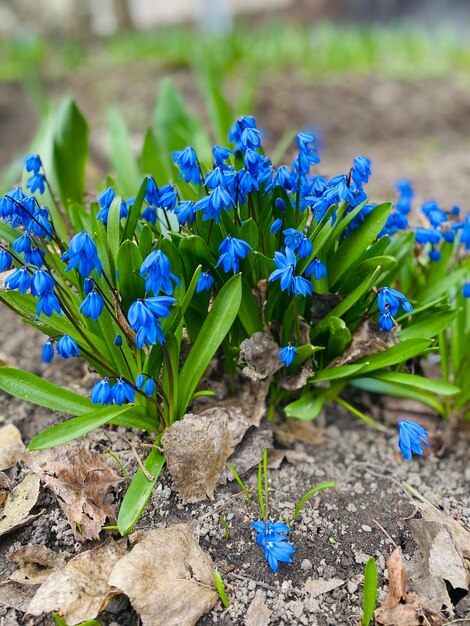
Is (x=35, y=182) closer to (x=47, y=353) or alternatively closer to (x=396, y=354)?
(x=47, y=353)

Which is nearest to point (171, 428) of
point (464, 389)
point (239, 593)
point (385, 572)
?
point (239, 593)

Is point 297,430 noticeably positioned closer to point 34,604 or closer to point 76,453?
point 76,453

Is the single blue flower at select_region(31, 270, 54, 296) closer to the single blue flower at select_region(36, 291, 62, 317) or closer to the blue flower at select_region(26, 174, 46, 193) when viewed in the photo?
the single blue flower at select_region(36, 291, 62, 317)

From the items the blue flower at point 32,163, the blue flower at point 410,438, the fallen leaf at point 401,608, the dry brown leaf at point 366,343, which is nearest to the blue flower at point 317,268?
the dry brown leaf at point 366,343

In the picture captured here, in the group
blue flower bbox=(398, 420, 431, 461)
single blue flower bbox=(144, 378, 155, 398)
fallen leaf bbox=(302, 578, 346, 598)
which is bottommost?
fallen leaf bbox=(302, 578, 346, 598)

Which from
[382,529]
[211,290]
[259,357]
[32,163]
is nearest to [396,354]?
[259,357]

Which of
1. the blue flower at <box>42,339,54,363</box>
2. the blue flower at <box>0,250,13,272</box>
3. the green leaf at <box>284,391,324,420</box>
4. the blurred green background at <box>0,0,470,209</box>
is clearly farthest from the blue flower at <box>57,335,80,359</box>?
the blurred green background at <box>0,0,470,209</box>
